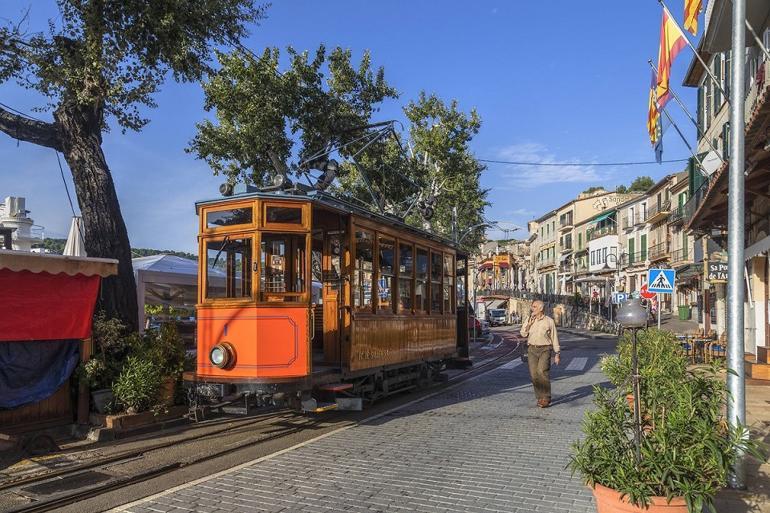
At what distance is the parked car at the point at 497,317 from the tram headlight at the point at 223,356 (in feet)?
147

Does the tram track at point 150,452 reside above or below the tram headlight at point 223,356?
below

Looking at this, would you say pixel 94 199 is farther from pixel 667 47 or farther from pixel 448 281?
pixel 667 47

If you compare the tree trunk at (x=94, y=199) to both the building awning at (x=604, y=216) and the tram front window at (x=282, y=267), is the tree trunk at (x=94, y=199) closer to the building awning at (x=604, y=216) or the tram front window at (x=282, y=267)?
the tram front window at (x=282, y=267)

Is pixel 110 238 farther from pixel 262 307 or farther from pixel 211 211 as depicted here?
pixel 262 307

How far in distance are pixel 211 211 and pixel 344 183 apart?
1887cm

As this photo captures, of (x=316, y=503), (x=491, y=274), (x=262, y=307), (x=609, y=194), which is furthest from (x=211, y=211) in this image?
(x=491, y=274)

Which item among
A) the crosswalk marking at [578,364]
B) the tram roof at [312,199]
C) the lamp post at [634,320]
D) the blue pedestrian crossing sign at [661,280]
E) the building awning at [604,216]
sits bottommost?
the crosswalk marking at [578,364]

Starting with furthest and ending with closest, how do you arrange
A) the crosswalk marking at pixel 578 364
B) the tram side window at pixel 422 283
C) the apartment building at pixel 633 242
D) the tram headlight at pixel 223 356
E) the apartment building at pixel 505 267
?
the apartment building at pixel 505 267, the apartment building at pixel 633 242, the crosswalk marking at pixel 578 364, the tram side window at pixel 422 283, the tram headlight at pixel 223 356

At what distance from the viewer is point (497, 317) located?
52.8 metres

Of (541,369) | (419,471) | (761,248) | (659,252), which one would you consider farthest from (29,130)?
(659,252)

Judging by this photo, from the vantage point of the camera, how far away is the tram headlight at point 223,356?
25.5 ft

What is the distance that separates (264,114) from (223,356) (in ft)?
30.6

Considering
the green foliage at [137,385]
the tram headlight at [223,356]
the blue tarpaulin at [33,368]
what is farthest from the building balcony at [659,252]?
the blue tarpaulin at [33,368]

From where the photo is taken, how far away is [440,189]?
2805 centimetres
